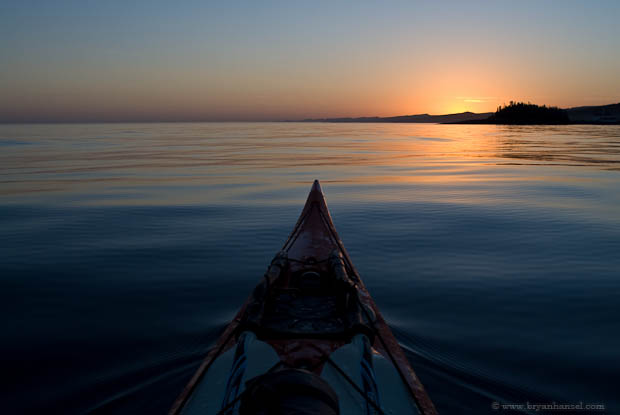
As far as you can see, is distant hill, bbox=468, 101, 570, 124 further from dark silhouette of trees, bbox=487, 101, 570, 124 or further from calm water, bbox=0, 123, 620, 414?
calm water, bbox=0, 123, 620, 414

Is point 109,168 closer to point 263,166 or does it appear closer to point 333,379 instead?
point 263,166

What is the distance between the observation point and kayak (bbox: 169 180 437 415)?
2.78m

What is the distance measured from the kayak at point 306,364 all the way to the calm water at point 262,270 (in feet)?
3.54

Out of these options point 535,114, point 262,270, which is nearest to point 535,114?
point 535,114

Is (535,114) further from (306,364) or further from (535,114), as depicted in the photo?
(306,364)

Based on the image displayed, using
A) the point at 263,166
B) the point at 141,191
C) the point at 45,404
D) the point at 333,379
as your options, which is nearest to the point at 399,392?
the point at 333,379

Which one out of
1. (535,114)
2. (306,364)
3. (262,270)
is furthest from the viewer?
(535,114)

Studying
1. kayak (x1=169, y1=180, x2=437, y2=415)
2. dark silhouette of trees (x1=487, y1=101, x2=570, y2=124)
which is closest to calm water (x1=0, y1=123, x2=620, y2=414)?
kayak (x1=169, y1=180, x2=437, y2=415)

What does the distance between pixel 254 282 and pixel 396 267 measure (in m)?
3.64

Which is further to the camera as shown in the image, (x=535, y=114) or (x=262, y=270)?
(x=535, y=114)

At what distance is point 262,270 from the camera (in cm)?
946

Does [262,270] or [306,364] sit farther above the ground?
[306,364]

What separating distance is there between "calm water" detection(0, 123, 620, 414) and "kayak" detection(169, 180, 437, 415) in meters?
1.08

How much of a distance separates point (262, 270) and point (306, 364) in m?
5.38
